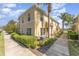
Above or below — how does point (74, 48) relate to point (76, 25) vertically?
below

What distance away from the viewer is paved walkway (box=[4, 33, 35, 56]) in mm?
2818

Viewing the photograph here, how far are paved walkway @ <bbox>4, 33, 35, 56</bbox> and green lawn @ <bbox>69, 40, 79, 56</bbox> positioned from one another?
0.47 metres

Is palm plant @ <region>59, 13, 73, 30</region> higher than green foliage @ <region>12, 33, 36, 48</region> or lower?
higher

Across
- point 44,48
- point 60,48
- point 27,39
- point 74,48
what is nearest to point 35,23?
point 27,39

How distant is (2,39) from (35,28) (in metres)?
0.43

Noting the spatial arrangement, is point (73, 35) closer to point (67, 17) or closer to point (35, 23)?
Result: point (67, 17)

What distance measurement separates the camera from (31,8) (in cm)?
284

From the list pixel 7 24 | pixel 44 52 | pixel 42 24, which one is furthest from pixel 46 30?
pixel 7 24

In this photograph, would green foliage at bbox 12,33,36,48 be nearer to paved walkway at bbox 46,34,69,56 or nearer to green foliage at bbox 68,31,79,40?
paved walkway at bbox 46,34,69,56

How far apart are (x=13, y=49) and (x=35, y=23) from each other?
0.42 meters

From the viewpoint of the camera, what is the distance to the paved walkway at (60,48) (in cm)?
Result: 282

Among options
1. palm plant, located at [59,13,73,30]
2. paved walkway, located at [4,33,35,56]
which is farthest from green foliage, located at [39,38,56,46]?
palm plant, located at [59,13,73,30]

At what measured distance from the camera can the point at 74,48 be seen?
2803 mm

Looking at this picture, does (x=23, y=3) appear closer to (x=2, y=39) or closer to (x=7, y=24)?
(x=7, y=24)
